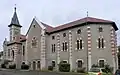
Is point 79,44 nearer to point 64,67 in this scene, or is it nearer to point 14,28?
point 64,67

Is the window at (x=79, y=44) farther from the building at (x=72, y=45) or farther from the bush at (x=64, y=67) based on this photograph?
the bush at (x=64, y=67)

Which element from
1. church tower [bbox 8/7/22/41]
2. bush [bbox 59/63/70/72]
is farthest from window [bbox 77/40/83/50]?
church tower [bbox 8/7/22/41]

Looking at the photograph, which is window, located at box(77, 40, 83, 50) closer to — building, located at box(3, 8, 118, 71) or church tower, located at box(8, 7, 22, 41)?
building, located at box(3, 8, 118, 71)

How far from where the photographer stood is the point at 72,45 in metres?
46.5

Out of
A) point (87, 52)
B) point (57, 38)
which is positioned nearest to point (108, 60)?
point (87, 52)

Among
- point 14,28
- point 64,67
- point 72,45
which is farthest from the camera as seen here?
point 14,28

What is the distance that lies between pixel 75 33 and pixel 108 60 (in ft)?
30.3

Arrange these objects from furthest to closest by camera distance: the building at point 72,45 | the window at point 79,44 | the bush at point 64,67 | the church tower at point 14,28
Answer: the church tower at point 14,28 → the window at point 79,44 → the bush at point 64,67 → the building at point 72,45

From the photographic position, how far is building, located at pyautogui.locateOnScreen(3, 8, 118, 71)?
42.9 m

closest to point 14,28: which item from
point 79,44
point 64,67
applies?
point 64,67

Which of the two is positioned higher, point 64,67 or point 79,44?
point 79,44

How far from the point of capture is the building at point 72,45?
141 ft

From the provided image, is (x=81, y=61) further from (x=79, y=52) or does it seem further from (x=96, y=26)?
(x=96, y=26)

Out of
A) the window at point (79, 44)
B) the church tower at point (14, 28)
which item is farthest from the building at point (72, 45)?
the church tower at point (14, 28)
